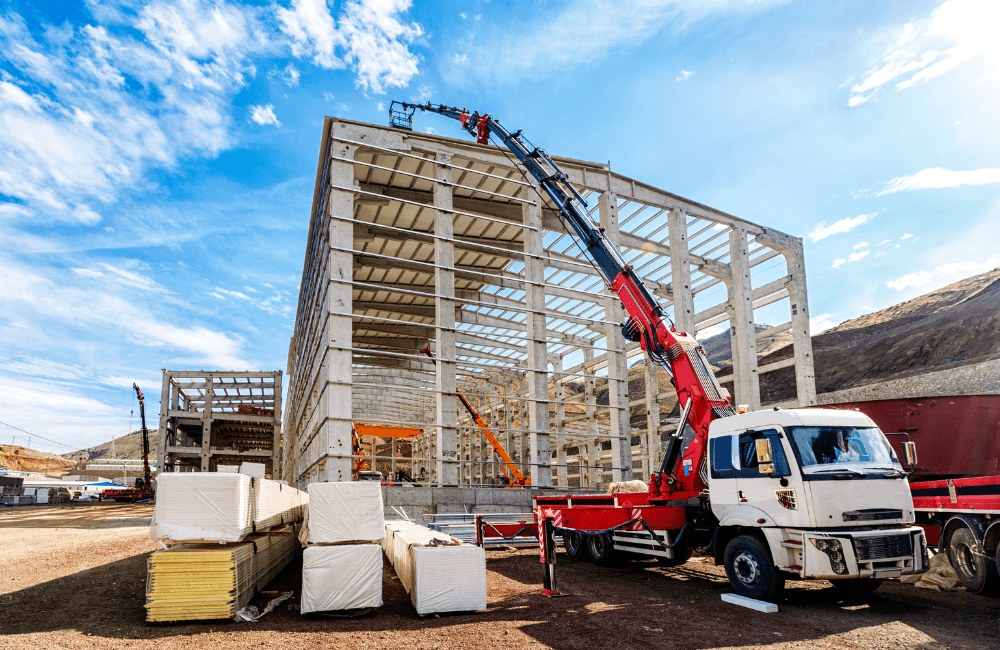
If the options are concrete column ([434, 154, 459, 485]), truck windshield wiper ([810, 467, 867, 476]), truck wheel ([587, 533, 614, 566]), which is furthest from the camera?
concrete column ([434, 154, 459, 485])

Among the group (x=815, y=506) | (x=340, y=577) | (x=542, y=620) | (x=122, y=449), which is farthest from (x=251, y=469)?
(x=122, y=449)

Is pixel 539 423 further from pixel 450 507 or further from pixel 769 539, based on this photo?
pixel 769 539

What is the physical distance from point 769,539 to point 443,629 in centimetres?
459

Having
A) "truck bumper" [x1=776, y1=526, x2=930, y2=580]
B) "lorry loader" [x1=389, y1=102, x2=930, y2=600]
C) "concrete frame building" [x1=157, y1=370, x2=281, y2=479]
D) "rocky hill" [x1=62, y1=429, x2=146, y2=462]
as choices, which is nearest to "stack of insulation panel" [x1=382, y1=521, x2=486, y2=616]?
"lorry loader" [x1=389, y1=102, x2=930, y2=600]

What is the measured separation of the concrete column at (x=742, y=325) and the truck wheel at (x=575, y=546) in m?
9.72

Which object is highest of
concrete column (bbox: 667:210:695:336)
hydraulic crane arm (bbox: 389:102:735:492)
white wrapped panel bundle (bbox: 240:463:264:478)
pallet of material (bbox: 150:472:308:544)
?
concrete column (bbox: 667:210:695:336)

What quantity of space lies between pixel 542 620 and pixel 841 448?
4797mm

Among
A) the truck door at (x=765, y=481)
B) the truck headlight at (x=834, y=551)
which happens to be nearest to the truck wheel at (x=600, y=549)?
the truck door at (x=765, y=481)

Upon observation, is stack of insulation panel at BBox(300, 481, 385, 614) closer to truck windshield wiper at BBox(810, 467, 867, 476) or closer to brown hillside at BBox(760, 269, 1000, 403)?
truck windshield wiper at BBox(810, 467, 867, 476)

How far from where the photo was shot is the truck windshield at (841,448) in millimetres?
8656

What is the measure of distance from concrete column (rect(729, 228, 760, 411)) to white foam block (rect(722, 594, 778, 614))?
42.9 ft

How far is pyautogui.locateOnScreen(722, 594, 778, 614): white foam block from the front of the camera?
8.11 m

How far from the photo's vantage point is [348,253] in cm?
1830

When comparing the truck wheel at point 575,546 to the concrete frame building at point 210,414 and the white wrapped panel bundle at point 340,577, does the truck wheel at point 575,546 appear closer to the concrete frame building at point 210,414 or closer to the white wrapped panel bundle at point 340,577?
the white wrapped panel bundle at point 340,577
